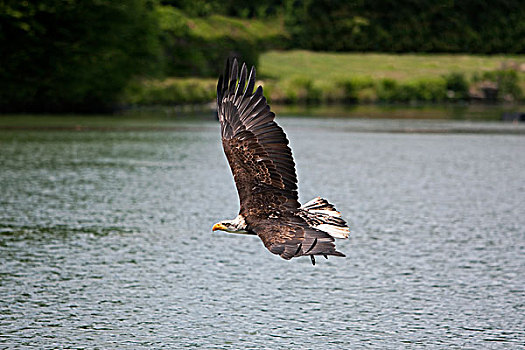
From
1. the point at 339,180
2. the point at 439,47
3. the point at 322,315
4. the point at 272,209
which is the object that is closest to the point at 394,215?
the point at 339,180

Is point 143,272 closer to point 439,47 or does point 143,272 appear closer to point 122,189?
point 122,189

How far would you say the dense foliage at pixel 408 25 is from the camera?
357 feet

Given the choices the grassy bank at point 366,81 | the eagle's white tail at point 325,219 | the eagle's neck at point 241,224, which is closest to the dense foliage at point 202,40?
the grassy bank at point 366,81

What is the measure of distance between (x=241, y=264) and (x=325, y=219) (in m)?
4.26

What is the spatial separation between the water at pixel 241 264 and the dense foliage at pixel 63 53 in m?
27.4

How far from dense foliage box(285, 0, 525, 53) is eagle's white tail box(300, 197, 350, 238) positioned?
324 ft

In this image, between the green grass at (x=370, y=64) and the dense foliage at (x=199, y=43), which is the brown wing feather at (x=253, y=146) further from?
the green grass at (x=370, y=64)

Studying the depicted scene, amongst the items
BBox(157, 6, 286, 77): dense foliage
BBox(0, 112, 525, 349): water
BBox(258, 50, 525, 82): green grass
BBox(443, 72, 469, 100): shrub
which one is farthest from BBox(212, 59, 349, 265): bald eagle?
BBox(258, 50, 525, 82): green grass

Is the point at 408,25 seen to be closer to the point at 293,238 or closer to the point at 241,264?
the point at 241,264

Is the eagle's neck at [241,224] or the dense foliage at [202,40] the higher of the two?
the dense foliage at [202,40]

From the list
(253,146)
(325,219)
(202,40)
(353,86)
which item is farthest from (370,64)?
(325,219)

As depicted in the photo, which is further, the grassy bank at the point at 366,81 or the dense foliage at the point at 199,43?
the dense foliage at the point at 199,43

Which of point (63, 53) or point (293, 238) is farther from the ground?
point (63, 53)

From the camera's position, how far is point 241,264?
11336mm
